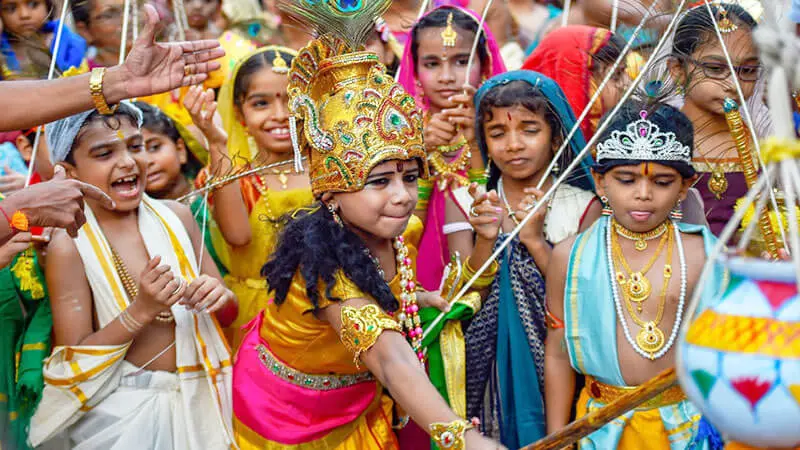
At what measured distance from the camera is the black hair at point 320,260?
2.74 m

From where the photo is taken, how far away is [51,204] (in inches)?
111

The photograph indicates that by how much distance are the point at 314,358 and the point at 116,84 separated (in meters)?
1.07

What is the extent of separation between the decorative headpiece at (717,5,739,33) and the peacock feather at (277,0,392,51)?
1.20m

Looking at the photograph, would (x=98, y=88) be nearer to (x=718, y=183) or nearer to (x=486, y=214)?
(x=486, y=214)

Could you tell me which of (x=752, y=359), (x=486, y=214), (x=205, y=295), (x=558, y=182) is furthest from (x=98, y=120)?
(x=752, y=359)

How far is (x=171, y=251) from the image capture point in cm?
336

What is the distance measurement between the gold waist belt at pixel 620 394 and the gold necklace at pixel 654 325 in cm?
14

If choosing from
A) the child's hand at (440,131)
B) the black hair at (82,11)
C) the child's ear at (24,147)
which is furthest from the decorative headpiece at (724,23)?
the child's ear at (24,147)

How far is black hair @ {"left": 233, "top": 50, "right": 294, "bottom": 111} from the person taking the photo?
4137mm

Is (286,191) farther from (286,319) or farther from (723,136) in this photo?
(723,136)

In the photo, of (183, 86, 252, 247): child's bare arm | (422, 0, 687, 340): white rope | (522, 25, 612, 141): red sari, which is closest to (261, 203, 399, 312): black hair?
(422, 0, 687, 340): white rope

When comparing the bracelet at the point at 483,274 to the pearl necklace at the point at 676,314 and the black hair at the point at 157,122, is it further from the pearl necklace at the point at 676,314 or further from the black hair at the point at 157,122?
the black hair at the point at 157,122

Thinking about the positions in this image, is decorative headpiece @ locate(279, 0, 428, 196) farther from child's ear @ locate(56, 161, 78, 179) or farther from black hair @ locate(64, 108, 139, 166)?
child's ear @ locate(56, 161, 78, 179)

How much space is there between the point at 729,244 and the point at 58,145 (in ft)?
8.21
